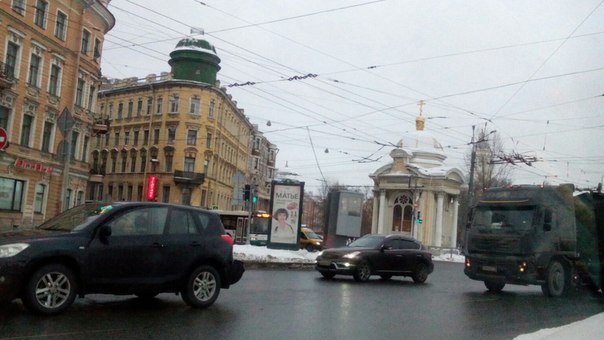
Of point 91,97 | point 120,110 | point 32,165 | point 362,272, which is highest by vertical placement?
point 120,110

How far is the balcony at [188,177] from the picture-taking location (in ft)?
203

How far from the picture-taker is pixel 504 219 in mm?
16734

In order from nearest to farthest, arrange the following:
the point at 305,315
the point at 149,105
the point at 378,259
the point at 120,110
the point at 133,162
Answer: the point at 305,315
the point at 378,259
the point at 149,105
the point at 133,162
the point at 120,110

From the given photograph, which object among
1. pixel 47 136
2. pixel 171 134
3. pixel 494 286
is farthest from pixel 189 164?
pixel 494 286

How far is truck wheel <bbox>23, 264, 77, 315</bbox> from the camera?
809 cm

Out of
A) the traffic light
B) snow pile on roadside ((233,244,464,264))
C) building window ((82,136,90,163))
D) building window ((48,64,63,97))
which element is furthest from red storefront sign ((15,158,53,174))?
snow pile on roadside ((233,244,464,264))

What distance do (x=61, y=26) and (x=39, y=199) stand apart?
1100 cm

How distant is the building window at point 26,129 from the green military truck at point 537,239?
27.7 metres

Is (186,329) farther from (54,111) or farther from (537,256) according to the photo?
(54,111)

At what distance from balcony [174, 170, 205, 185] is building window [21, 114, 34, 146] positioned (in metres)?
26.9

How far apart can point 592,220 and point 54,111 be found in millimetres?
31715

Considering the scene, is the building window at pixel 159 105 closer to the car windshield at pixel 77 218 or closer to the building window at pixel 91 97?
the building window at pixel 91 97

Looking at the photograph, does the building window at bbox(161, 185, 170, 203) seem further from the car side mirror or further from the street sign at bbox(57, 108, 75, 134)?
the car side mirror

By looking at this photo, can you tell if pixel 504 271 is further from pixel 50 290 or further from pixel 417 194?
pixel 417 194
